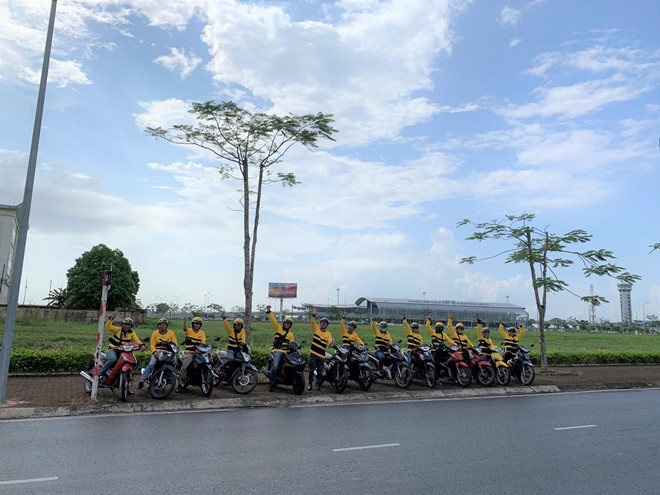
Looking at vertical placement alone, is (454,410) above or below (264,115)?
below

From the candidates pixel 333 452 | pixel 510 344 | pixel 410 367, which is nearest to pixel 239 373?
pixel 410 367

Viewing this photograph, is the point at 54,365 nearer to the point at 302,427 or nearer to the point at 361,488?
the point at 302,427

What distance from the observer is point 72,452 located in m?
6.33

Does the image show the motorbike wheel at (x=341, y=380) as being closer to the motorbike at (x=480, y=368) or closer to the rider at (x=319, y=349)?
the rider at (x=319, y=349)

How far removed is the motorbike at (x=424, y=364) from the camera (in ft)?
43.1

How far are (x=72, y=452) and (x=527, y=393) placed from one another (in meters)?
11.3

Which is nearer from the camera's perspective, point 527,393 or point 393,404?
point 393,404

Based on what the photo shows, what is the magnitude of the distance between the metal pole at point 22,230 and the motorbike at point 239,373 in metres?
3.91

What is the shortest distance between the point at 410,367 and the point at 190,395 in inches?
210

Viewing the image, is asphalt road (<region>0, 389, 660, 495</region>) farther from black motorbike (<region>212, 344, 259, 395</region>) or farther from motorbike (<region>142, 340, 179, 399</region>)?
black motorbike (<region>212, 344, 259, 395</region>)

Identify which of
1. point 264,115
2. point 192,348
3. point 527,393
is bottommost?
point 527,393

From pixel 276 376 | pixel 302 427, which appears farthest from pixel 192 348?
Answer: pixel 302 427

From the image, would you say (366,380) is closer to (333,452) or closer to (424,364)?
(424,364)

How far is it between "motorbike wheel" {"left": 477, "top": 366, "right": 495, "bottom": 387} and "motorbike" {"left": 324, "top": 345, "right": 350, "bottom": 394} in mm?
4116
